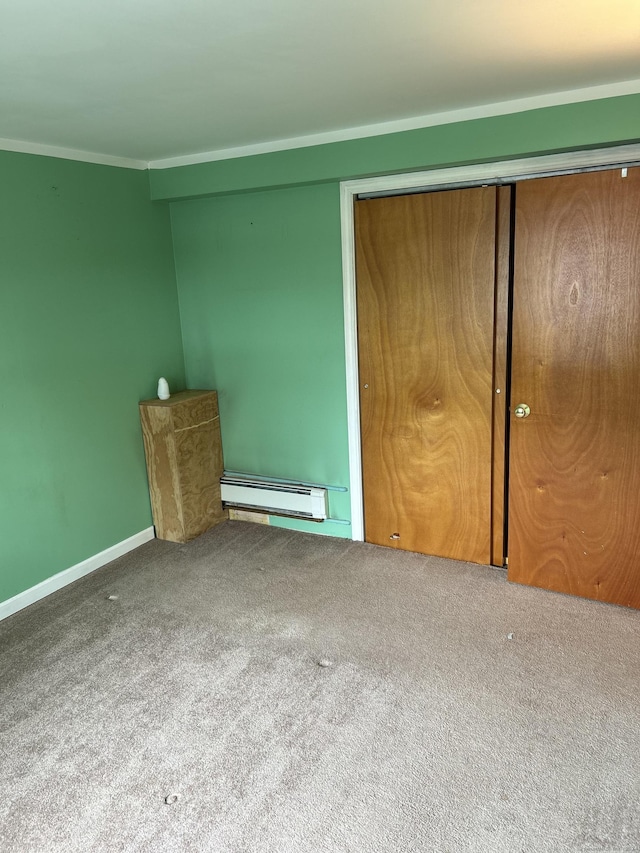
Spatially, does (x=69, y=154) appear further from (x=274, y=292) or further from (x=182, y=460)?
(x=182, y=460)

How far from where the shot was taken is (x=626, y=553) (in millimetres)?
2754

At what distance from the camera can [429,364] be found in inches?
122

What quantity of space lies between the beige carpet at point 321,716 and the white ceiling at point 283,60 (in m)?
2.19

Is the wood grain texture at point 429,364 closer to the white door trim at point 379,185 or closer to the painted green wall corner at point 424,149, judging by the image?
the white door trim at point 379,185

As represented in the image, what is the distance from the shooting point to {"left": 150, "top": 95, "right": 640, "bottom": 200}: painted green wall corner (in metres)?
2.42

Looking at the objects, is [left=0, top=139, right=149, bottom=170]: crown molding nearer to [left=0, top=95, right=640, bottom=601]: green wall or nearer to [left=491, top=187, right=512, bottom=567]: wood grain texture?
[left=0, top=95, right=640, bottom=601]: green wall

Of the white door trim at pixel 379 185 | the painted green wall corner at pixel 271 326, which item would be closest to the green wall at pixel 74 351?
the painted green wall corner at pixel 271 326

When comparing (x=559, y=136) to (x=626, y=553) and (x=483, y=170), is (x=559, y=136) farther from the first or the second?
(x=626, y=553)

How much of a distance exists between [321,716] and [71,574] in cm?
172

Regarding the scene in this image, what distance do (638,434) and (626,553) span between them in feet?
1.81

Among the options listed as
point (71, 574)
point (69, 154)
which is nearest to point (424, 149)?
point (69, 154)

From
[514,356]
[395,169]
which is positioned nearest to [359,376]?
[514,356]

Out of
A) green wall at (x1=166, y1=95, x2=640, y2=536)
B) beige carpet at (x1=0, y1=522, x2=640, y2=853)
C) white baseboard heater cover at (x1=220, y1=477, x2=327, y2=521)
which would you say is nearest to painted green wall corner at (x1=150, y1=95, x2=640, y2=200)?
green wall at (x1=166, y1=95, x2=640, y2=536)

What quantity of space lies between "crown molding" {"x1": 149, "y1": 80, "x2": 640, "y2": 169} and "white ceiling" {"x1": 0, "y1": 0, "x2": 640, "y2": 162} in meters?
→ 0.04
